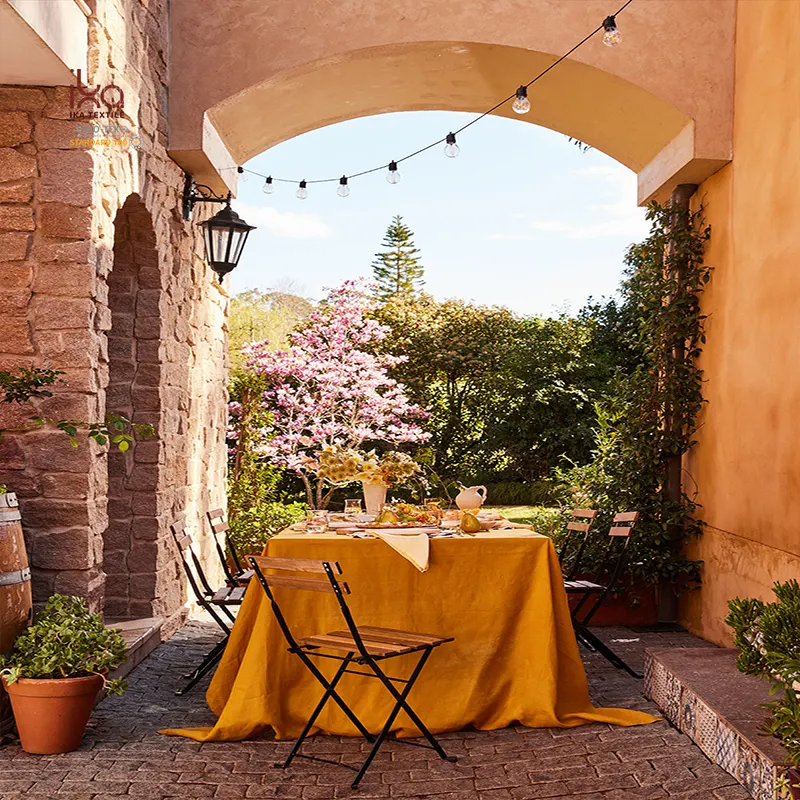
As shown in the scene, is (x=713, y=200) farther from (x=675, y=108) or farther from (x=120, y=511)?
(x=120, y=511)

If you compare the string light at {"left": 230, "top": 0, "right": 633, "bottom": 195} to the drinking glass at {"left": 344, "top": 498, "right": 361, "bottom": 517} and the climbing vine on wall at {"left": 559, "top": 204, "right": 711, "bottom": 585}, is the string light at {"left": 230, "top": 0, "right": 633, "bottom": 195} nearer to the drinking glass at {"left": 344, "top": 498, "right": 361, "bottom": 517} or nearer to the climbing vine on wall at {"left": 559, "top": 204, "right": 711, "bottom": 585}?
the climbing vine on wall at {"left": 559, "top": 204, "right": 711, "bottom": 585}

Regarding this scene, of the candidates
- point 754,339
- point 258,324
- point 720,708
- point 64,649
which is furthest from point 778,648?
point 258,324

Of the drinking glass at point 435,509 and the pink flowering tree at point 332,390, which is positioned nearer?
the drinking glass at point 435,509

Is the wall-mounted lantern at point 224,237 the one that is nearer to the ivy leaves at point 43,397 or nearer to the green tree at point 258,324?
the ivy leaves at point 43,397

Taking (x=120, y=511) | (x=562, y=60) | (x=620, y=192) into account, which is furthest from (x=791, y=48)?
(x=620, y=192)

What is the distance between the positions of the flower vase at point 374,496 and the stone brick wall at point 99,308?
49.0 inches

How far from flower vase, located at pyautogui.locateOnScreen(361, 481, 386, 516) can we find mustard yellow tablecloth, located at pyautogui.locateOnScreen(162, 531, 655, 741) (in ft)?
2.25

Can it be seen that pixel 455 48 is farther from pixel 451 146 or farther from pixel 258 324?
pixel 258 324

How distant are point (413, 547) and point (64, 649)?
142 centimetres

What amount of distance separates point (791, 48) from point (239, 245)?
3.25 m

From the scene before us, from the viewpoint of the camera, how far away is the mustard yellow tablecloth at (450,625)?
4.20 m

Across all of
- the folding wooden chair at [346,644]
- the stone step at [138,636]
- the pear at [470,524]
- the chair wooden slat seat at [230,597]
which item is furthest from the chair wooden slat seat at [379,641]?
the stone step at [138,636]

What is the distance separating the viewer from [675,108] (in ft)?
19.6

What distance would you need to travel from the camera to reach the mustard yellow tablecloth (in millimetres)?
4199
